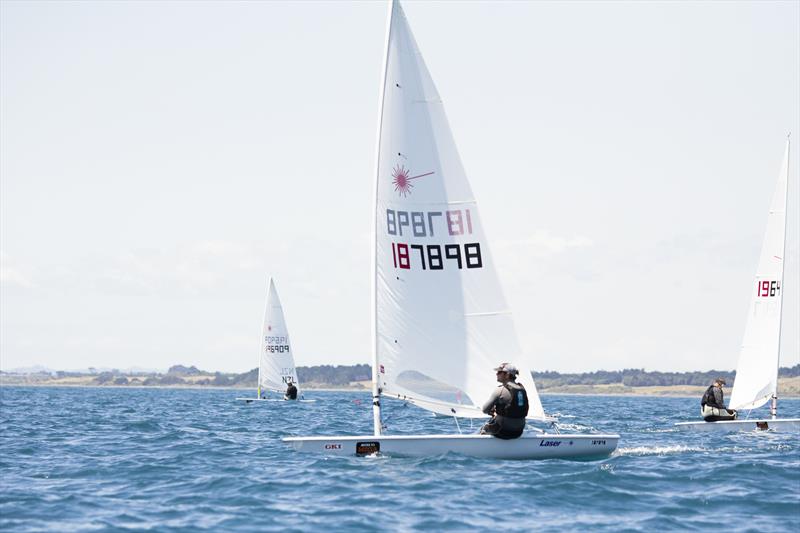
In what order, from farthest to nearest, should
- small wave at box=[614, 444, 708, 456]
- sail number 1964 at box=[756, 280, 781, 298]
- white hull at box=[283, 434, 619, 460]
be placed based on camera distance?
sail number 1964 at box=[756, 280, 781, 298] < small wave at box=[614, 444, 708, 456] < white hull at box=[283, 434, 619, 460]

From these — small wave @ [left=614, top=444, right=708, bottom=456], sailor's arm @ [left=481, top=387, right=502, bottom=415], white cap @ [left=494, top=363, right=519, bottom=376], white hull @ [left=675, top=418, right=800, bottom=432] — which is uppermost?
white cap @ [left=494, top=363, right=519, bottom=376]

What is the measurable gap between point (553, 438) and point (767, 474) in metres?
4.01

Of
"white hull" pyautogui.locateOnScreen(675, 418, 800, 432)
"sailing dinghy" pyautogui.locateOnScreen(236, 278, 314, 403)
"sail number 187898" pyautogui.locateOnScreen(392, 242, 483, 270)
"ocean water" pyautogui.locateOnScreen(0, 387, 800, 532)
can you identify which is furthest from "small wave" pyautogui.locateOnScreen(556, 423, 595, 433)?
"sailing dinghy" pyautogui.locateOnScreen(236, 278, 314, 403)

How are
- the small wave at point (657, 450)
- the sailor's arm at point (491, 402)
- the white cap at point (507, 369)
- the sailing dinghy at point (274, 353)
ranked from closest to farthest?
the sailor's arm at point (491, 402)
the white cap at point (507, 369)
the small wave at point (657, 450)
the sailing dinghy at point (274, 353)

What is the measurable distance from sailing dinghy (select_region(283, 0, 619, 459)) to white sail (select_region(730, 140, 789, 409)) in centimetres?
1481

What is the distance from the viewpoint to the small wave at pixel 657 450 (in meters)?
22.3

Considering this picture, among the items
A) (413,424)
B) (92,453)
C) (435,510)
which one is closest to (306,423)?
(413,424)

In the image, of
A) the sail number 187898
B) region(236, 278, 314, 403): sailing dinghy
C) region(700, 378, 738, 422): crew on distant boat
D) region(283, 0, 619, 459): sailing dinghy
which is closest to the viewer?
region(283, 0, 619, 459): sailing dinghy

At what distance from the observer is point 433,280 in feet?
66.8

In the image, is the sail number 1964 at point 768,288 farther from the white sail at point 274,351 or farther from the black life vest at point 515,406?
the white sail at point 274,351

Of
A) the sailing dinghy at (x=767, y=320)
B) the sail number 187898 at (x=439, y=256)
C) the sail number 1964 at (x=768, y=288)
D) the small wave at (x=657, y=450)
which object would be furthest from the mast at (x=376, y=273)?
the sail number 1964 at (x=768, y=288)

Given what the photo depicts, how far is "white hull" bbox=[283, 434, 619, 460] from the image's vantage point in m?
19.3

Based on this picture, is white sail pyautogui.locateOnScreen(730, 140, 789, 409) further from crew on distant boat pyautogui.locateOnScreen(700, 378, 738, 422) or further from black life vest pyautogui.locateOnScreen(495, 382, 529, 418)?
black life vest pyautogui.locateOnScreen(495, 382, 529, 418)

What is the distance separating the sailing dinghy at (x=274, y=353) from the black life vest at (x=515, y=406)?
46.1m
